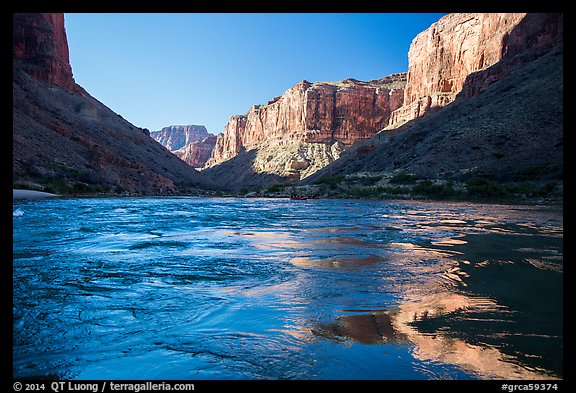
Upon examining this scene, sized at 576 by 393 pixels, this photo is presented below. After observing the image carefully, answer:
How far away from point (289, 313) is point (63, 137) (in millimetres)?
54752

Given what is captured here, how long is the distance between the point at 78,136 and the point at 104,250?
5011 cm

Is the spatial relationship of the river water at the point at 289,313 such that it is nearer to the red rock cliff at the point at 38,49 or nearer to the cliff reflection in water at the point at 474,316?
the cliff reflection in water at the point at 474,316

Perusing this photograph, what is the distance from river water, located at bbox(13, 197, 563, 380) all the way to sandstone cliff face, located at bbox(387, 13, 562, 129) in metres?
58.2

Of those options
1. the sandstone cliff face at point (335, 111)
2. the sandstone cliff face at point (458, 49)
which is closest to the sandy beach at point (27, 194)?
the sandstone cliff face at point (458, 49)

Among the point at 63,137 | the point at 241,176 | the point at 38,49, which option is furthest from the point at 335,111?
the point at 63,137

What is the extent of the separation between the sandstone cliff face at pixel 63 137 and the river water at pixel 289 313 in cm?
3426

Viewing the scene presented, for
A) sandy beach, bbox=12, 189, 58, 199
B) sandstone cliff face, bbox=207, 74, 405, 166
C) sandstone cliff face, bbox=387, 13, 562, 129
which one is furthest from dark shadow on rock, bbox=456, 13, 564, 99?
sandy beach, bbox=12, 189, 58, 199

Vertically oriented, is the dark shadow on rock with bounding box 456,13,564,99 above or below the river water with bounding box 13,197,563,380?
above

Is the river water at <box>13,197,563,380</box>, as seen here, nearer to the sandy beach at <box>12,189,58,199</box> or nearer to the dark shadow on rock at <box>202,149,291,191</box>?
the sandy beach at <box>12,189,58,199</box>

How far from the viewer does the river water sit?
118 inches

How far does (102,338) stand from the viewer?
3.54 m

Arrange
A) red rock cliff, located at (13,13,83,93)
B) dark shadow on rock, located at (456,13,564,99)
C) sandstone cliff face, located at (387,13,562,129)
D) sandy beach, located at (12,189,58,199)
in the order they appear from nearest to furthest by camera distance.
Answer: sandy beach, located at (12,189,58,199) < dark shadow on rock, located at (456,13,564,99) < sandstone cliff face, located at (387,13,562,129) < red rock cliff, located at (13,13,83,93)

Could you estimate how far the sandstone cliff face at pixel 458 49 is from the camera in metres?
55.2
